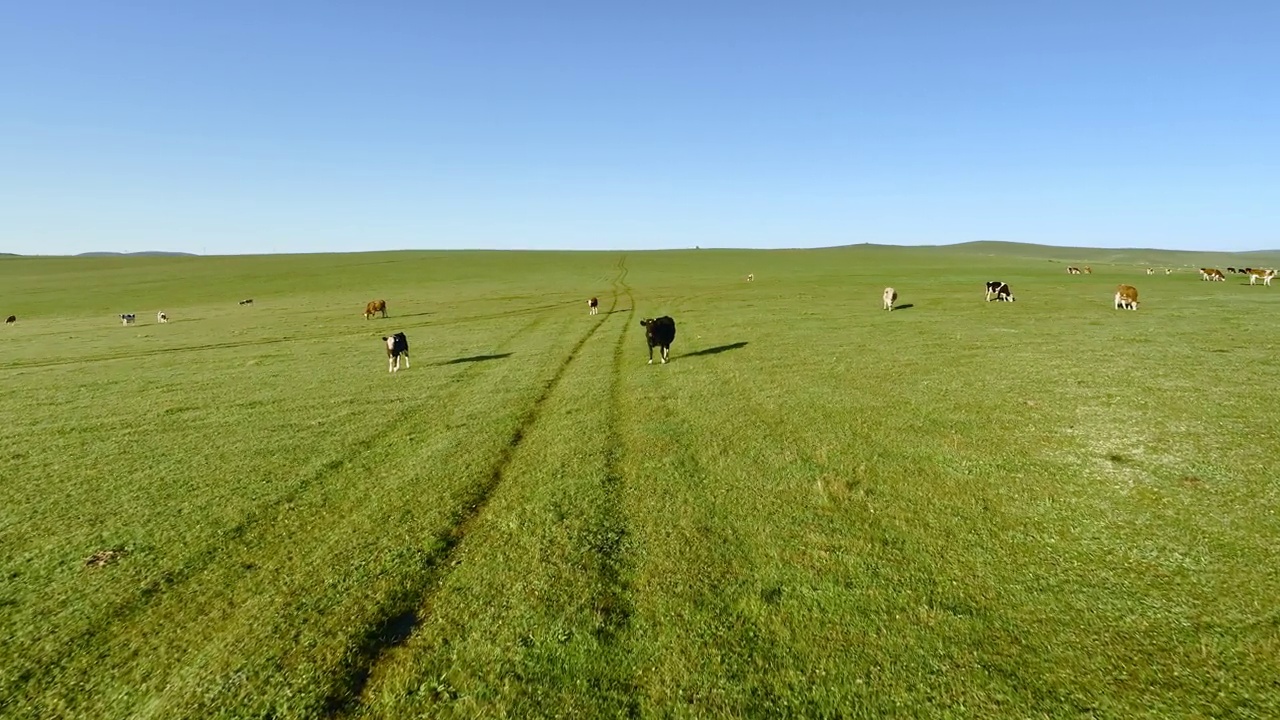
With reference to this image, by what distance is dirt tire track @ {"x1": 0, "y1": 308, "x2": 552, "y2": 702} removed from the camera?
652 cm

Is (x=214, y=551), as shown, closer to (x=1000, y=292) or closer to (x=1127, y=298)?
(x=1127, y=298)

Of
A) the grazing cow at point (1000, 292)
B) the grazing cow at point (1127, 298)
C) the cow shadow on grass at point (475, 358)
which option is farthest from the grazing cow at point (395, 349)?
the grazing cow at point (1127, 298)

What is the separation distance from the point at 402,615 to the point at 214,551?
363cm

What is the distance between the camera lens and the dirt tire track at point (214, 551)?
6.52 metres

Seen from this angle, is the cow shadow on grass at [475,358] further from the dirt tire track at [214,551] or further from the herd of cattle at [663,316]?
the dirt tire track at [214,551]

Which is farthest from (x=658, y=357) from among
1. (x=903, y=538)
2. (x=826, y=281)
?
(x=826, y=281)

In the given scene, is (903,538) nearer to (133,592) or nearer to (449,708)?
(449,708)

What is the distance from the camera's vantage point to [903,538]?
8.01m

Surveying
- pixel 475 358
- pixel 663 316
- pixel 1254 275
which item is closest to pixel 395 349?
pixel 475 358

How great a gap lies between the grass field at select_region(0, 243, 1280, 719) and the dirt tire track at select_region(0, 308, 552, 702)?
0.05 meters

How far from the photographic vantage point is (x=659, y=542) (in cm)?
814

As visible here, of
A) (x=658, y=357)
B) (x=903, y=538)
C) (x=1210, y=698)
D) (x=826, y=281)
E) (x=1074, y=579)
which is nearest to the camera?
(x=1210, y=698)

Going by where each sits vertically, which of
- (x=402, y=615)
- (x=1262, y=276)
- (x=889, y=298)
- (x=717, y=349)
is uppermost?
(x=1262, y=276)

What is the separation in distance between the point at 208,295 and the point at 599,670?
8374 centimetres
